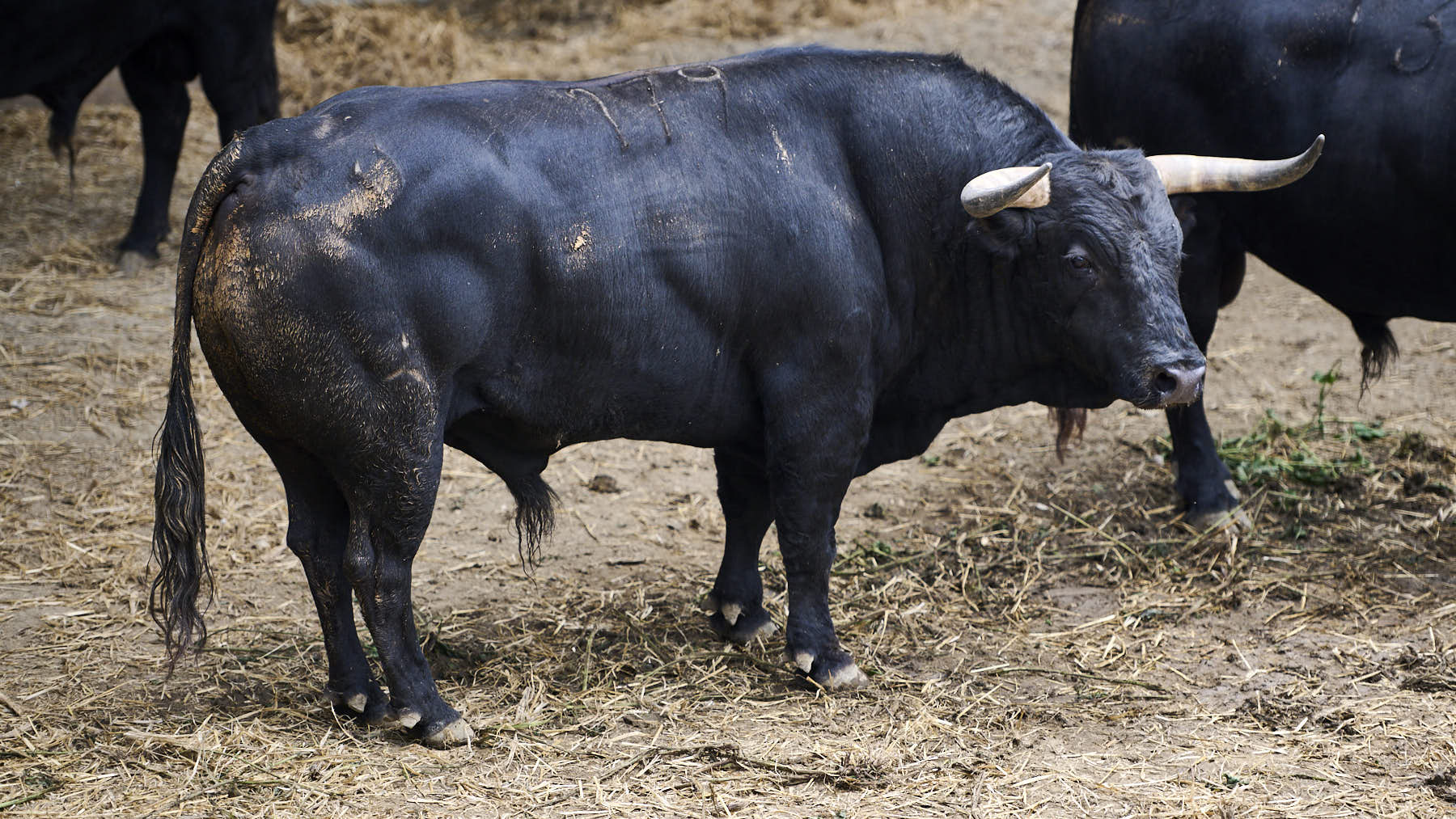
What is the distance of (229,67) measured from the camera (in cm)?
768

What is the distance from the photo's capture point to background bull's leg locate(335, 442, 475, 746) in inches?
145

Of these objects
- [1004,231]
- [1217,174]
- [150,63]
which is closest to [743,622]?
[1004,231]

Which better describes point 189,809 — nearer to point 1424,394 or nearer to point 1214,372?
point 1214,372

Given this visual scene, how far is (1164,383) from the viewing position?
4.03 meters

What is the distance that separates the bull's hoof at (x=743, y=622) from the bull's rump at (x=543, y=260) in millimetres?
696

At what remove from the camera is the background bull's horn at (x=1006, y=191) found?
3906mm

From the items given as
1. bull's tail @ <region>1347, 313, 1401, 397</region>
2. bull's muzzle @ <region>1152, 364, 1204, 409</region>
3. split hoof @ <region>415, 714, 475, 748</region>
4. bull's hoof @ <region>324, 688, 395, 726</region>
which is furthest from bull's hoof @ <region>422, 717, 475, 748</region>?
bull's tail @ <region>1347, 313, 1401, 397</region>

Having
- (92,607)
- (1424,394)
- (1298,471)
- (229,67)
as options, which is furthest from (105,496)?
(1424,394)

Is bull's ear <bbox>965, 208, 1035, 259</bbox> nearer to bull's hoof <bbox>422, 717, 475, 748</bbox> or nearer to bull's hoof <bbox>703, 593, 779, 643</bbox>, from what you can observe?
bull's hoof <bbox>703, 593, 779, 643</bbox>

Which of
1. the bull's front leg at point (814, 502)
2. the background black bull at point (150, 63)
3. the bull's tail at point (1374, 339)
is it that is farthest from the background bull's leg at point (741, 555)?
the background black bull at point (150, 63)

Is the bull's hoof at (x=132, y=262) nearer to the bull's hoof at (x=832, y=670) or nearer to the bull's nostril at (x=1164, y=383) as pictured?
the bull's hoof at (x=832, y=670)

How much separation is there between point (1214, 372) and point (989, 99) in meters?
3.36

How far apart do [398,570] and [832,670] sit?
1.38 meters

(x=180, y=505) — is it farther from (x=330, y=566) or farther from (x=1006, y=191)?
(x=1006, y=191)
